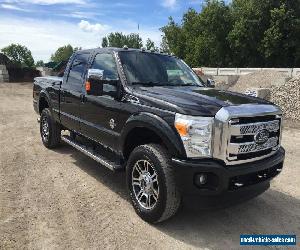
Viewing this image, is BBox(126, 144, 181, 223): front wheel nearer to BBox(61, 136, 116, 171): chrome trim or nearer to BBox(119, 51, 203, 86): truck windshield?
BBox(61, 136, 116, 171): chrome trim

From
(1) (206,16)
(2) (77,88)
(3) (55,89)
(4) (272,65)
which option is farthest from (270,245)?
(1) (206,16)

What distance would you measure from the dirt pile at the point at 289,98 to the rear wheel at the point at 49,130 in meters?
9.03

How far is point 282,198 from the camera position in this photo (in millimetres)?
5523

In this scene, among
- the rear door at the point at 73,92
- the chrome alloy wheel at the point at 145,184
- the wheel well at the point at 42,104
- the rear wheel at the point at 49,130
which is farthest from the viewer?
the wheel well at the point at 42,104

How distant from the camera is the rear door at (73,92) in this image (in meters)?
6.22

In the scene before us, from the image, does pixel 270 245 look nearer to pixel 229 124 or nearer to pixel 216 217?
pixel 216 217

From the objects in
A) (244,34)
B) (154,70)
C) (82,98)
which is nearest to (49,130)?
(82,98)

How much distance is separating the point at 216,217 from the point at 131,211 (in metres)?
1.12

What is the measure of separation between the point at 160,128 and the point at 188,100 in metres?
0.48

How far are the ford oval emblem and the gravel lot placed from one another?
3.34 ft

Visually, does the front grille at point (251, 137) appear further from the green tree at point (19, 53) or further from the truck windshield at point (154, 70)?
the green tree at point (19, 53)

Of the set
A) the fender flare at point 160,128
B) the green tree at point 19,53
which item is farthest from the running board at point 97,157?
the green tree at point 19,53

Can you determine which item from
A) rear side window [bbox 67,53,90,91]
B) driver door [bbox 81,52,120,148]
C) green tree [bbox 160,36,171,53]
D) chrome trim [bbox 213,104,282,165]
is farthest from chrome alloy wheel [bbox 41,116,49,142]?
green tree [bbox 160,36,171,53]

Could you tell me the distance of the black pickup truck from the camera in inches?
154
